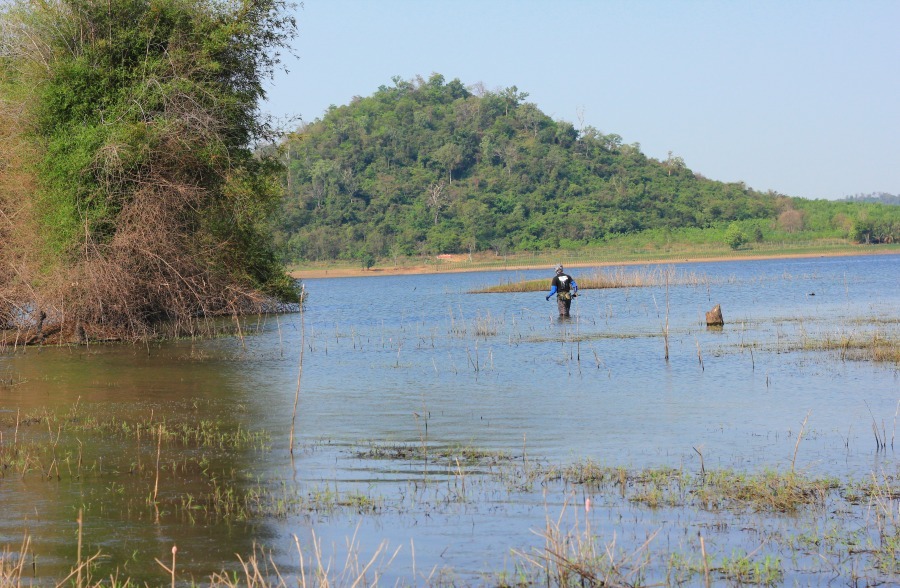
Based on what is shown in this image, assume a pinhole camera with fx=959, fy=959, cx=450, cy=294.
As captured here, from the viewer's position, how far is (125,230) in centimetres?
2473

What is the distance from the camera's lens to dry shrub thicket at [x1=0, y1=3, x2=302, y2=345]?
2453 cm

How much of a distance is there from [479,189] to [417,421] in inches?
3853

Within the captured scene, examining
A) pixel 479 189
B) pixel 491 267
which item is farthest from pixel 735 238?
pixel 479 189

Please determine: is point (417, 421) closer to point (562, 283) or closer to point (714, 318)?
point (562, 283)

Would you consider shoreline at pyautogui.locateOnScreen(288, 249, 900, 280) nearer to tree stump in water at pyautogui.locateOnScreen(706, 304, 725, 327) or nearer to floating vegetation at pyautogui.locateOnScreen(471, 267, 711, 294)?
floating vegetation at pyautogui.locateOnScreen(471, 267, 711, 294)

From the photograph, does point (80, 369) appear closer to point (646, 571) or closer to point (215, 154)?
point (215, 154)

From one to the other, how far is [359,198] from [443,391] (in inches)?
3700

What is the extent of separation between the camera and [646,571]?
23.7ft

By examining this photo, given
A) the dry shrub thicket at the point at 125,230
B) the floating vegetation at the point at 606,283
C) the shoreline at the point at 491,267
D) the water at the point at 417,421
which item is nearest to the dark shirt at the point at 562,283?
the water at the point at 417,421

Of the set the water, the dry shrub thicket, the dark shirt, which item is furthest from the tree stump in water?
the dry shrub thicket

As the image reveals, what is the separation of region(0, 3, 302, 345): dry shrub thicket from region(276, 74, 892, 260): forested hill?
67.2 metres

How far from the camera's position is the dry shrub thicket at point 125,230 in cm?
2453

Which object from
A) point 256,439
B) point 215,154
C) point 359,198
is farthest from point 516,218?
point 256,439

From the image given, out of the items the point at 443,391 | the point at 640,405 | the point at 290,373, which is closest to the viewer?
the point at 640,405
